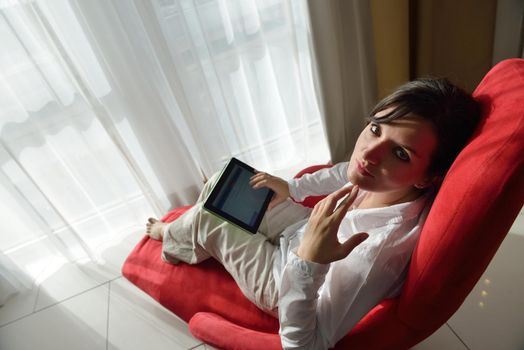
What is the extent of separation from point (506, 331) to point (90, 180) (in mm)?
1741

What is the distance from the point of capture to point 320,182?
112 cm

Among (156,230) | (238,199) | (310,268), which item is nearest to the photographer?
(310,268)

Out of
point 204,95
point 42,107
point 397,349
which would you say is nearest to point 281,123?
point 204,95

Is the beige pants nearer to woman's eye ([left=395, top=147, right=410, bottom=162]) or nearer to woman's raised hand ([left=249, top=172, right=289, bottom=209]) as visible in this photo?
woman's raised hand ([left=249, top=172, right=289, bottom=209])

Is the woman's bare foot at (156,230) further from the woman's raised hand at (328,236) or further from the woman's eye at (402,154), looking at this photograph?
the woman's eye at (402,154)

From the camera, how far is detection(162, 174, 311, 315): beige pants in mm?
993

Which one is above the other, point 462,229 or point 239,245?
point 462,229

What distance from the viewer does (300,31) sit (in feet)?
5.02

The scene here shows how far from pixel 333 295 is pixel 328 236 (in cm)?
14

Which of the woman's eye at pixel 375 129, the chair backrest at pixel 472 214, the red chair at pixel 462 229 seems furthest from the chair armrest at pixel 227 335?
the woman's eye at pixel 375 129

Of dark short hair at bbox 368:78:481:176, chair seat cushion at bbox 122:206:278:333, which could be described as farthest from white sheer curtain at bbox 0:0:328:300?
dark short hair at bbox 368:78:481:176

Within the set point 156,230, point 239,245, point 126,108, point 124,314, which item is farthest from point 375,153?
point 124,314

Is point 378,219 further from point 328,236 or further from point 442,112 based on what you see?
point 442,112

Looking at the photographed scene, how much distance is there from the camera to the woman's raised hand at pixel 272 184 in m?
1.10
